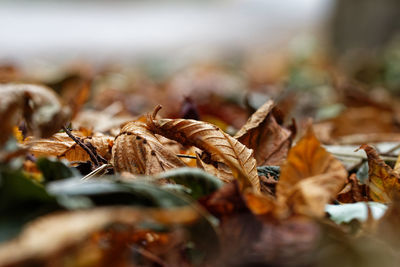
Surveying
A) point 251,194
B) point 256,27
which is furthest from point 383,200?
point 256,27

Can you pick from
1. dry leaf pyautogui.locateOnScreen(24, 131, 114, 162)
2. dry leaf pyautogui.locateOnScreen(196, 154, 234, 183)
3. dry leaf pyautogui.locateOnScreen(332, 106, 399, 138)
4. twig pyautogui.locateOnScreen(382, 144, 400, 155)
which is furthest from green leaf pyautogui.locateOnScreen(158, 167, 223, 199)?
dry leaf pyautogui.locateOnScreen(332, 106, 399, 138)

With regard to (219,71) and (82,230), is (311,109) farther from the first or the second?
(219,71)

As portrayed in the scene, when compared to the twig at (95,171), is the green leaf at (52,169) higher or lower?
higher

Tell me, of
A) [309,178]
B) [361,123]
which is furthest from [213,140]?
[361,123]

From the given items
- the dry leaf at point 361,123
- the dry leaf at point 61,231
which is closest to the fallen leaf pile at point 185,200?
the dry leaf at point 61,231

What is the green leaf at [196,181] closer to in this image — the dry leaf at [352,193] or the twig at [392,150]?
the dry leaf at [352,193]
